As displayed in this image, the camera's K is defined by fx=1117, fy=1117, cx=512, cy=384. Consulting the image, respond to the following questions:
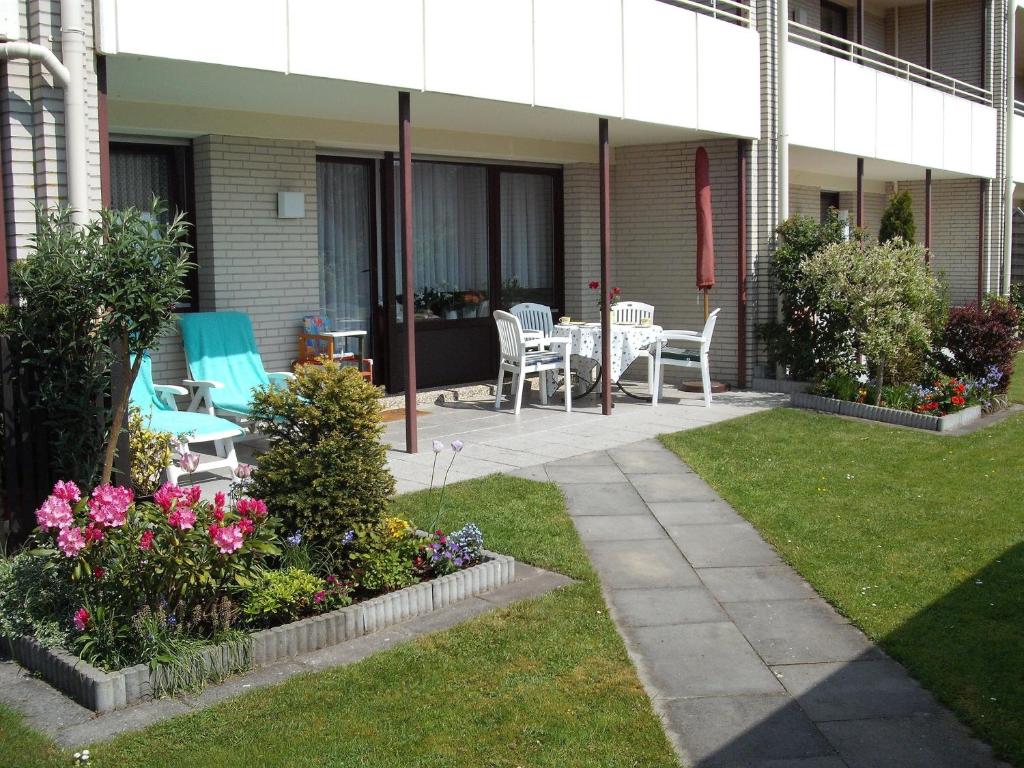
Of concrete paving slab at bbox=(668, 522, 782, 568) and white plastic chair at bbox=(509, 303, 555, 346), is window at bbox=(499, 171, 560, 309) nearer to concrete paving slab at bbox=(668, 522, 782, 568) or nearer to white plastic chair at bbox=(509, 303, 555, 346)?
white plastic chair at bbox=(509, 303, 555, 346)

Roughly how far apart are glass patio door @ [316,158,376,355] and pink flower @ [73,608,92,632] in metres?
7.05

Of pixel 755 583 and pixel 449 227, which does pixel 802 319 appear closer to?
pixel 449 227

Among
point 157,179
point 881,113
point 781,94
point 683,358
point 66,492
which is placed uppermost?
point 881,113

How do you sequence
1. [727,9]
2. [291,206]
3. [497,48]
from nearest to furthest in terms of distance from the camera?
[497,48] → [291,206] → [727,9]

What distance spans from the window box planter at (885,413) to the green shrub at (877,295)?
0.95 feet

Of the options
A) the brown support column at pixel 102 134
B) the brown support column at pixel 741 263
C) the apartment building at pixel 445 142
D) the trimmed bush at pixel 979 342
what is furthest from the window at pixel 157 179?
→ the trimmed bush at pixel 979 342

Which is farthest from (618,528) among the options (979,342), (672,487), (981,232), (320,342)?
(981,232)

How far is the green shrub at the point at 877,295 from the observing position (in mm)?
11531

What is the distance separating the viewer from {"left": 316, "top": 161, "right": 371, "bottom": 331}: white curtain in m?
11.7

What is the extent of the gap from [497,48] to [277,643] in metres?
6.13

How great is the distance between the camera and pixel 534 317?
44.0 feet

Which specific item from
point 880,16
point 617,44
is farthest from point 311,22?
point 880,16

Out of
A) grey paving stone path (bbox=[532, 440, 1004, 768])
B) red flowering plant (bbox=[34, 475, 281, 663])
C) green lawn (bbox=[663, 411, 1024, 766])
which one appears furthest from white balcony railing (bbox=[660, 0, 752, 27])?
red flowering plant (bbox=[34, 475, 281, 663])

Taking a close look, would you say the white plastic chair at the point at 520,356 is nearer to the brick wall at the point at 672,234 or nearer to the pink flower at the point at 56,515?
the brick wall at the point at 672,234
